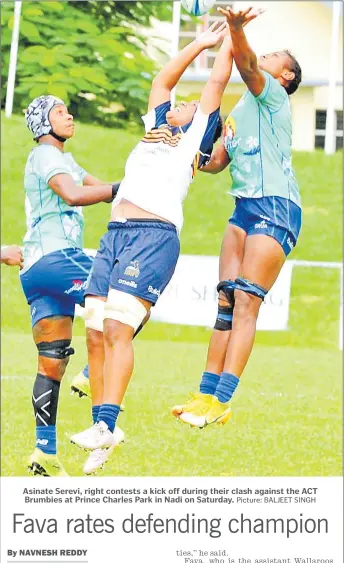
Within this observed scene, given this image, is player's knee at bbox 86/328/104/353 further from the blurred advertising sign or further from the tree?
the blurred advertising sign

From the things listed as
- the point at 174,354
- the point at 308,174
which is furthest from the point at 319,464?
the point at 308,174

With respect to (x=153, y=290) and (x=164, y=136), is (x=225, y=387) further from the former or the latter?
(x=164, y=136)

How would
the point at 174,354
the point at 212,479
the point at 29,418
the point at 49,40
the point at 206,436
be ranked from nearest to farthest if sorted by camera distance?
the point at 212,479 < the point at 49,40 < the point at 206,436 < the point at 29,418 < the point at 174,354

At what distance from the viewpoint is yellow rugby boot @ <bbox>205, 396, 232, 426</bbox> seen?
22.8 feet

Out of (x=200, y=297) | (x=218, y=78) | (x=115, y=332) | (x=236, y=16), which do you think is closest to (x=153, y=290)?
(x=115, y=332)

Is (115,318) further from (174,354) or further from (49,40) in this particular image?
(174,354)

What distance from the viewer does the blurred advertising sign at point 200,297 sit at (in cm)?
1528

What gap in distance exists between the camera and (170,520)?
7.87 meters

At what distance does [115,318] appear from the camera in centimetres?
686

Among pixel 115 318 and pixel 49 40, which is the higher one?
pixel 49 40

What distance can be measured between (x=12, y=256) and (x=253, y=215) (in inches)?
56.3

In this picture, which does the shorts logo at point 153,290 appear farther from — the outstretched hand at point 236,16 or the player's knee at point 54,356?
the outstretched hand at point 236,16

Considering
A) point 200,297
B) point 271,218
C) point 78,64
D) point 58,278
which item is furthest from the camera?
point 200,297

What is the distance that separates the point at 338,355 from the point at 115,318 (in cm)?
1297
